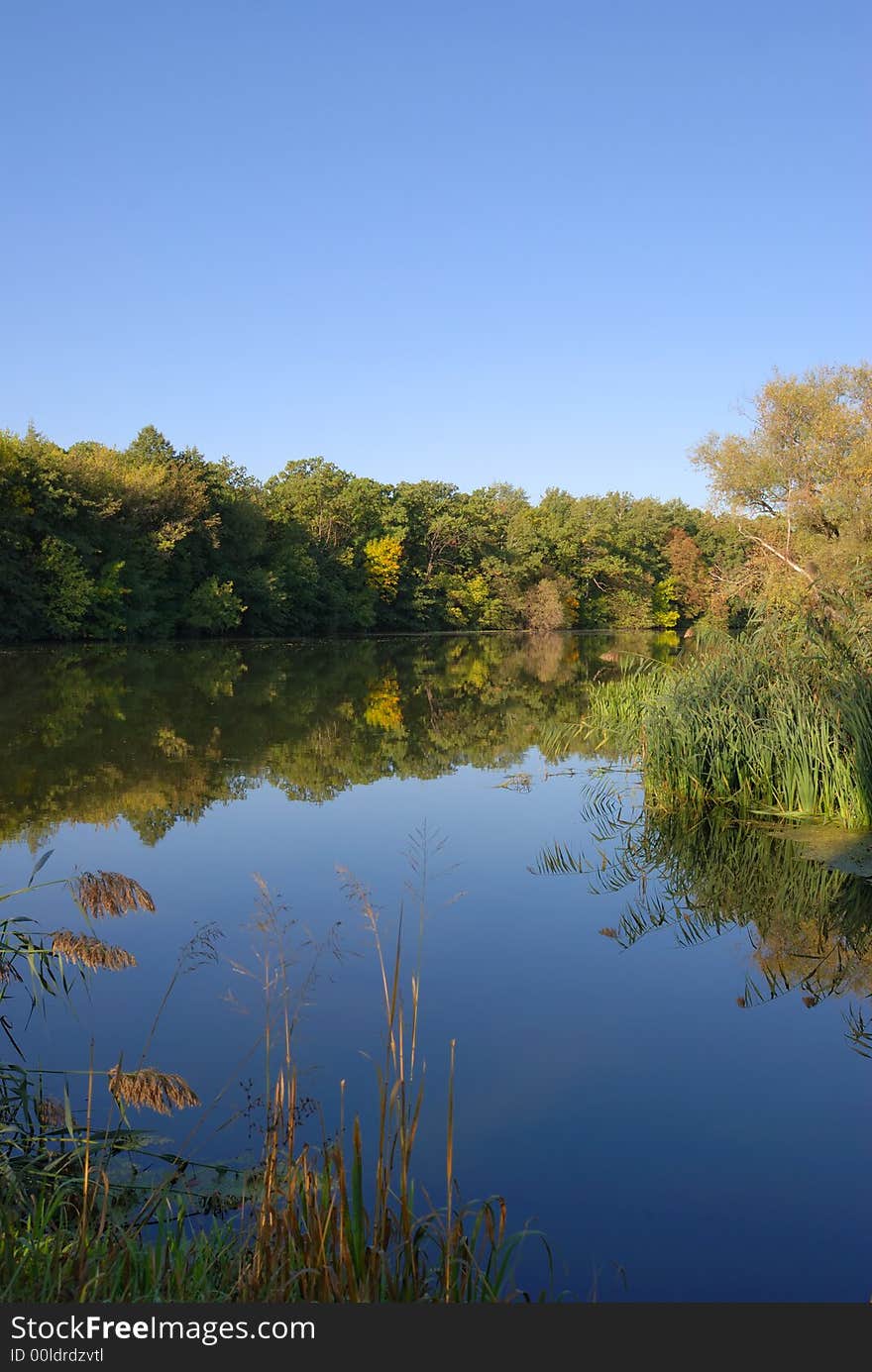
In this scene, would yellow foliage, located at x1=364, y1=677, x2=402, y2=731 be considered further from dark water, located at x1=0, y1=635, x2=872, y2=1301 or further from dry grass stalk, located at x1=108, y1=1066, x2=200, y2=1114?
dry grass stalk, located at x1=108, y1=1066, x2=200, y2=1114

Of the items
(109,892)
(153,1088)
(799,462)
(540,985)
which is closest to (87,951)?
(109,892)

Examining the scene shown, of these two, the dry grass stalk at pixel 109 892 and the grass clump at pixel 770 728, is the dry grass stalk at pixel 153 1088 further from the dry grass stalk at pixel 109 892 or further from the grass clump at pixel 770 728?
the grass clump at pixel 770 728

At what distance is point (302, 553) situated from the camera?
46.6m

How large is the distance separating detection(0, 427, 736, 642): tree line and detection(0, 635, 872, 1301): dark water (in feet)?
73.4

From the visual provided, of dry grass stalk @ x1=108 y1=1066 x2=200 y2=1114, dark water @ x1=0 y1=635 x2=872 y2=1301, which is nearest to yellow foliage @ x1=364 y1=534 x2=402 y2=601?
dark water @ x1=0 y1=635 x2=872 y2=1301

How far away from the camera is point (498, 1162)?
373 centimetres

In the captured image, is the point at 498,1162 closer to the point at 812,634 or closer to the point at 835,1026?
the point at 835,1026

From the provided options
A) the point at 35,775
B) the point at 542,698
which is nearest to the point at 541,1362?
the point at 35,775

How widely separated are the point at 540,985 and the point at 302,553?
42.2 metres

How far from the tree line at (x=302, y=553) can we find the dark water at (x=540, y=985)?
2238 centimetres

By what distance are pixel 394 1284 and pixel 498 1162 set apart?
124cm

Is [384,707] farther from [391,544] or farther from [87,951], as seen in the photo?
[391,544]

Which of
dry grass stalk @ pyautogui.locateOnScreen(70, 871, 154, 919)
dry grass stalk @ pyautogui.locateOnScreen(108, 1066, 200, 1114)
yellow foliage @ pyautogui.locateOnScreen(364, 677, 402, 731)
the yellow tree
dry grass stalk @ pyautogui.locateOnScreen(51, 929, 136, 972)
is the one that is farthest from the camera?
the yellow tree

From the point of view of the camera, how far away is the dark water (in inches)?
138
